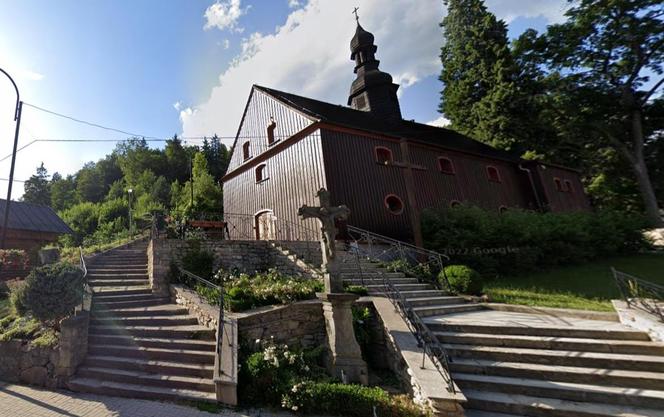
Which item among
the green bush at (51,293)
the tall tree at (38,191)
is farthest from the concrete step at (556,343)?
the tall tree at (38,191)

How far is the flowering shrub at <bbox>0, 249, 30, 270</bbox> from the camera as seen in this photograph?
1093cm

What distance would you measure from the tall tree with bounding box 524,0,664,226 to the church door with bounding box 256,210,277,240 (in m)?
21.0

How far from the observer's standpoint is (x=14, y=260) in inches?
446

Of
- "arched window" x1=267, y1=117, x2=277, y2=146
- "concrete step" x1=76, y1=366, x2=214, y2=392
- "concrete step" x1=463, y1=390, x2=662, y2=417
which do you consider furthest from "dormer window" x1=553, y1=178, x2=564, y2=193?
"concrete step" x1=76, y1=366, x2=214, y2=392

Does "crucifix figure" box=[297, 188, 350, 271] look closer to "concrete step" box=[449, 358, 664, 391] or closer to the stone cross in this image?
the stone cross

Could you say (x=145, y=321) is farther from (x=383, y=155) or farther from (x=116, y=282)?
(x=383, y=155)

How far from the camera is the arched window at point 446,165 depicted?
58.0ft

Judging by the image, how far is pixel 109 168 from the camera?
50.0m

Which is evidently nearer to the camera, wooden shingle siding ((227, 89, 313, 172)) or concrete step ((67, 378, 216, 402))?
concrete step ((67, 378, 216, 402))

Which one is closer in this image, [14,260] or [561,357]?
[561,357]

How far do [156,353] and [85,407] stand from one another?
1.27 metres

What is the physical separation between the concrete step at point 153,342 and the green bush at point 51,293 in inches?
Result: 34.9

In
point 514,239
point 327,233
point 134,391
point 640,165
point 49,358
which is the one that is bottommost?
point 134,391

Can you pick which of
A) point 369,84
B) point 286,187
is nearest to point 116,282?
point 286,187
